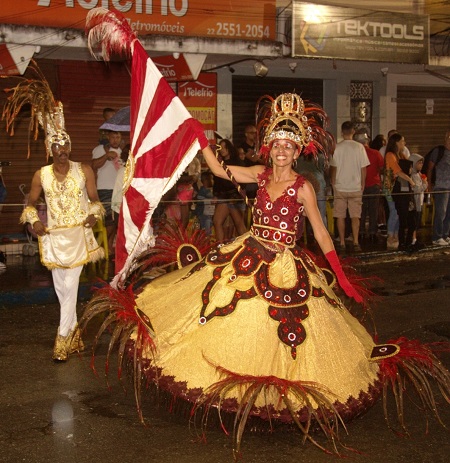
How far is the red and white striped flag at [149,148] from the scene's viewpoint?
6031 mm

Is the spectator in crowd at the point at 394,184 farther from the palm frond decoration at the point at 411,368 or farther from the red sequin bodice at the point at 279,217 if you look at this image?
the palm frond decoration at the point at 411,368

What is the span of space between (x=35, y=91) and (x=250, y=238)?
2.51 metres

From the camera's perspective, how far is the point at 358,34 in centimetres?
1533

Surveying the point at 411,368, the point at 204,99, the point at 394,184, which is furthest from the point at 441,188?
the point at 411,368

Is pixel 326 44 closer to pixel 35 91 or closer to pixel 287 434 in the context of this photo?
pixel 35 91

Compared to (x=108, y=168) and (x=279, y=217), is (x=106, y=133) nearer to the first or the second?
(x=108, y=168)

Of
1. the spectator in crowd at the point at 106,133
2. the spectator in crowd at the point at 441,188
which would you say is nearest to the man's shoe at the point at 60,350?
the spectator in crowd at the point at 106,133

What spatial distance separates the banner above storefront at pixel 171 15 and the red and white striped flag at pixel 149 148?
6.82 meters

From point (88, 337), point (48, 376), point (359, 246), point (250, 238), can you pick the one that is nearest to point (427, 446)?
point (250, 238)

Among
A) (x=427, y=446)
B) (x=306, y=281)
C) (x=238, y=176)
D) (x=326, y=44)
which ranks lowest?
(x=427, y=446)

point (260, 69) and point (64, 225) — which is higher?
point (260, 69)

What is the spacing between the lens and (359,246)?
13391 mm

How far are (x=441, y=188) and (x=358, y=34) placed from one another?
3596mm

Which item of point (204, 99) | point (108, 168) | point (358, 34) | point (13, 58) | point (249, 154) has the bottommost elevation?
point (108, 168)
